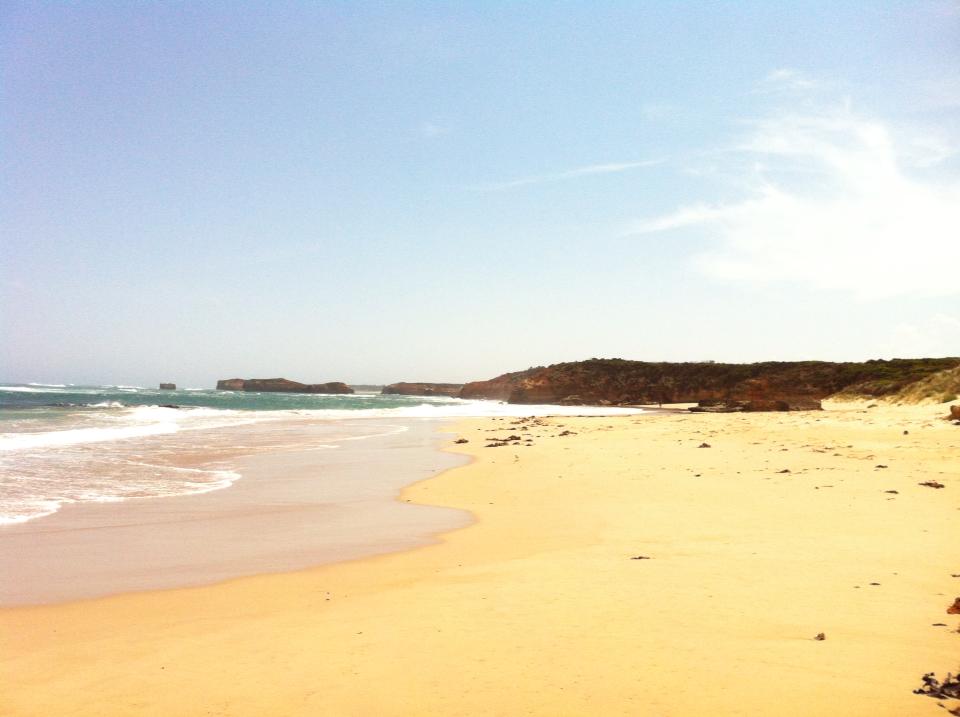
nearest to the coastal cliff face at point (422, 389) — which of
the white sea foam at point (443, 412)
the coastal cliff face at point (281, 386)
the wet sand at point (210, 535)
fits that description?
the coastal cliff face at point (281, 386)

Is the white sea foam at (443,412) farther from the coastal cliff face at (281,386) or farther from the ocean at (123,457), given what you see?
the coastal cliff face at (281,386)

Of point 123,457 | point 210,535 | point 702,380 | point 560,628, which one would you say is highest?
point 702,380

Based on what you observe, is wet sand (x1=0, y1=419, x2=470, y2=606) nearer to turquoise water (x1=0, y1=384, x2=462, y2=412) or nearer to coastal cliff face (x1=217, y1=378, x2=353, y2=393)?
turquoise water (x1=0, y1=384, x2=462, y2=412)

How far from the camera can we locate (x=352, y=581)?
6.47 meters

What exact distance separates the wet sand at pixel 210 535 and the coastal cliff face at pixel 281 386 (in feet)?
476

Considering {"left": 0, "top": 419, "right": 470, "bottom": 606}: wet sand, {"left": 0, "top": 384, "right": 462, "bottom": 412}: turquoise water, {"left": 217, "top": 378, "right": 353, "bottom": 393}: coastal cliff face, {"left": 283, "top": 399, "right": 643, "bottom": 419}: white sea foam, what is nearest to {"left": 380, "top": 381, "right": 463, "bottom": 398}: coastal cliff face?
{"left": 217, "top": 378, "right": 353, "bottom": 393}: coastal cliff face

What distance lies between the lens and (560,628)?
4.76 metres

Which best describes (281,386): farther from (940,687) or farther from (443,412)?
(940,687)

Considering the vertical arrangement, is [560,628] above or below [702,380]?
below

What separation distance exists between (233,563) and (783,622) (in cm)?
552

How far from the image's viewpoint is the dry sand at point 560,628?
376cm

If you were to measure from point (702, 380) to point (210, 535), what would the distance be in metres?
73.0

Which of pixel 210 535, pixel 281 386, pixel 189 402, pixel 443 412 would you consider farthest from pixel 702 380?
pixel 281 386

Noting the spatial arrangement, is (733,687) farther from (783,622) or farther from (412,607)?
(412,607)
